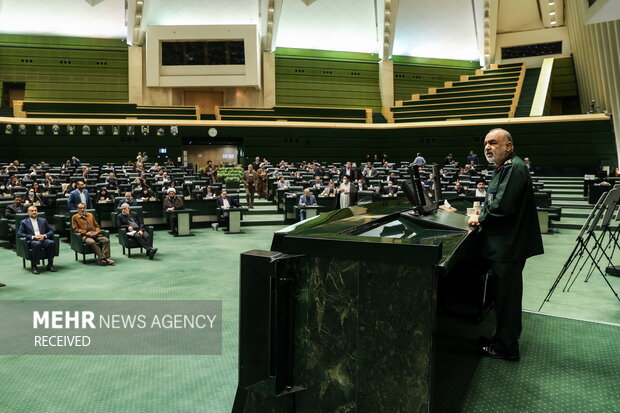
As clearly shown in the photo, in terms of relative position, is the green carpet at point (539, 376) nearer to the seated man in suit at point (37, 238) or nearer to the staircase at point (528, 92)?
the seated man in suit at point (37, 238)

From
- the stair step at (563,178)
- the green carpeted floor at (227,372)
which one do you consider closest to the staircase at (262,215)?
the green carpeted floor at (227,372)

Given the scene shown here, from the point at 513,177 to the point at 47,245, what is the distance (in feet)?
21.9

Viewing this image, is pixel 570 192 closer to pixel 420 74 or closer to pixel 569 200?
pixel 569 200

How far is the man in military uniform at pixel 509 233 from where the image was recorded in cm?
260

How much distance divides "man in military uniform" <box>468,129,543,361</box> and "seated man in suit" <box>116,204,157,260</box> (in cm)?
628

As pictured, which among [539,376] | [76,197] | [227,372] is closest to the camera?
[539,376]

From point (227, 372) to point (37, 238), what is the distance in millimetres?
5112

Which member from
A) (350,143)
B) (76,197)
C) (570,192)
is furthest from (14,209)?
(350,143)

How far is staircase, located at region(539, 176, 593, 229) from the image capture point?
11359 mm

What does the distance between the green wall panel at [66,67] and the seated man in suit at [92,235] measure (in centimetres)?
2011

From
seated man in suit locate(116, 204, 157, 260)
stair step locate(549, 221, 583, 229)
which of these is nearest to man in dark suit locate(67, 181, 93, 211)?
seated man in suit locate(116, 204, 157, 260)

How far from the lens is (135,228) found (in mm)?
8273

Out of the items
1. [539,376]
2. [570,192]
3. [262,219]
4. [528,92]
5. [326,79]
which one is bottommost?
[539,376]

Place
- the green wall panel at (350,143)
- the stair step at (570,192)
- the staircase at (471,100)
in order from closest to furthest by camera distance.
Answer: the stair step at (570,192)
the green wall panel at (350,143)
the staircase at (471,100)
